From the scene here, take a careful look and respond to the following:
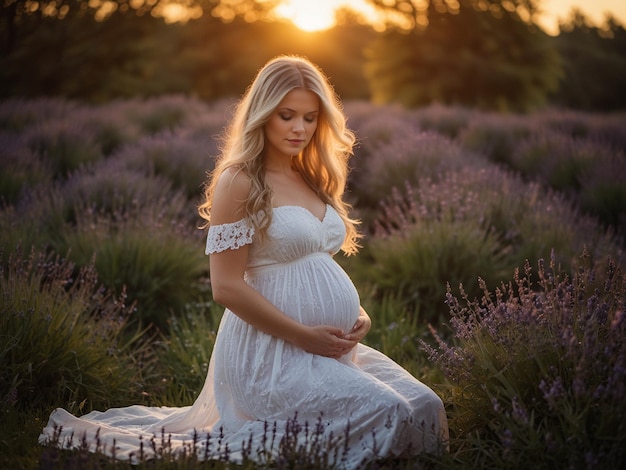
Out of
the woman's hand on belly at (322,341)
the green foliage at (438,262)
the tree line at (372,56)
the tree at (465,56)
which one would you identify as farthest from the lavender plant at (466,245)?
the tree at (465,56)

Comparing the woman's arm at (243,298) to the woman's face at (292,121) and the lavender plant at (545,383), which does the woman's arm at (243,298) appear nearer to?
the woman's face at (292,121)

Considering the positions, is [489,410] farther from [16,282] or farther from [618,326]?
[16,282]

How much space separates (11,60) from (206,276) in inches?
668

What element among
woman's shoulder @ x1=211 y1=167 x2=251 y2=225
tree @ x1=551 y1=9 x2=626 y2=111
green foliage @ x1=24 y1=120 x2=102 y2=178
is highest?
woman's shoulder @ x1=211 y1=167 x2=251 y2=225

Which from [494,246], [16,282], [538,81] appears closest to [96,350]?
[16,282]

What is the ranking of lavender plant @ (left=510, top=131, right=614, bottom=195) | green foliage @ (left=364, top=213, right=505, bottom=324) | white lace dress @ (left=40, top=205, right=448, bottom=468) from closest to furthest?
white lace dress @ (left=40, top=205, right=448, bottom=468) → green foliage @ (left=364, top=213, right=505, bottom=324) → lavender plant @ (left=510, top=131, right=614, bottom=195)

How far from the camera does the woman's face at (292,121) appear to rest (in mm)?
2980

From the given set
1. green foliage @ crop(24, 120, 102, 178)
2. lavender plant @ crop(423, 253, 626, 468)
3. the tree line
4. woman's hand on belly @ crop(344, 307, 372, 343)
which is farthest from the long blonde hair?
the tree line

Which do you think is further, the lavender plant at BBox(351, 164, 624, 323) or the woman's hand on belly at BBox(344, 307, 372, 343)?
the lavender plant at BBox(351, 164, 624, 323)

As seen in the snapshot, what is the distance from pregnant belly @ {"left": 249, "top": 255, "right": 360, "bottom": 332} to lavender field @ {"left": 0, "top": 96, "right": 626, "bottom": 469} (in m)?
0.46

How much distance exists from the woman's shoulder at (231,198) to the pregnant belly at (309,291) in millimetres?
299

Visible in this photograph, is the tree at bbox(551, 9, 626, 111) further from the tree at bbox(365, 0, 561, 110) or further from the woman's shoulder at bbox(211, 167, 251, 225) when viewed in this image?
the woman's shoulder at bbox(211, 167, 251, 225)

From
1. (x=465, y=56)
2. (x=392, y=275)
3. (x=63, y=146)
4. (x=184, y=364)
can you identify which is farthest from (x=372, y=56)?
(x=184, y=364)

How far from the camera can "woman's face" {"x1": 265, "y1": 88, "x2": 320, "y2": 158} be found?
2980 mm
